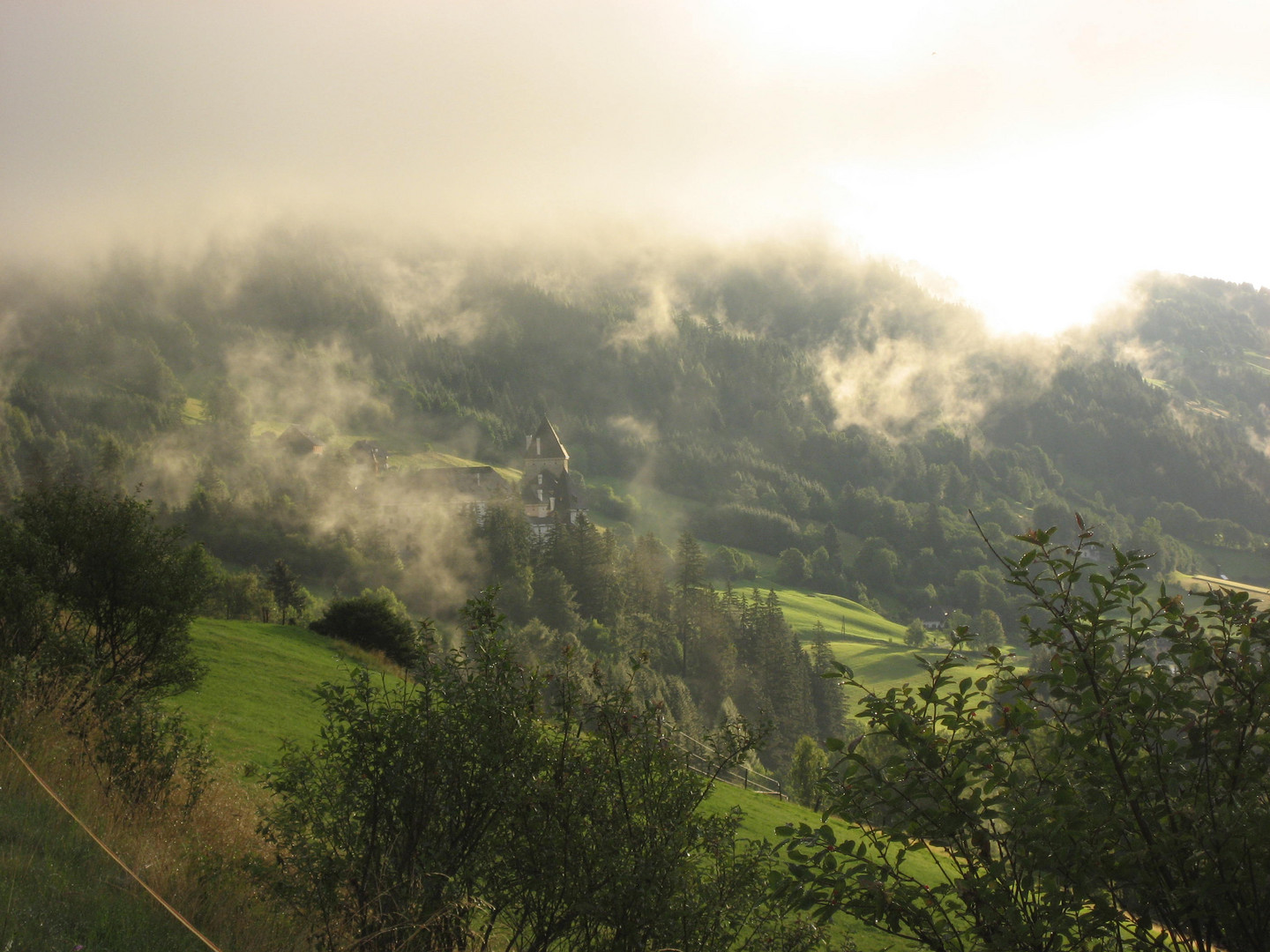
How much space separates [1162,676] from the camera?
4.77 metres

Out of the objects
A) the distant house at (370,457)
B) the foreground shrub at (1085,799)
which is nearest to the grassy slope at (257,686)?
the foreground shrub at (1085,799)

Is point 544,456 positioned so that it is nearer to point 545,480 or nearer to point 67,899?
point 545,480

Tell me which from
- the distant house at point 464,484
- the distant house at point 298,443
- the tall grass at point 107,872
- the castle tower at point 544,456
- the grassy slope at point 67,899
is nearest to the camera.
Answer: the grassy slope at point 67,899

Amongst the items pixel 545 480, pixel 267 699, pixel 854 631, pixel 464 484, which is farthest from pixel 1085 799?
pixel 854 631

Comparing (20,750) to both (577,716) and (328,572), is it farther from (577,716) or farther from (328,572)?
(328,572)

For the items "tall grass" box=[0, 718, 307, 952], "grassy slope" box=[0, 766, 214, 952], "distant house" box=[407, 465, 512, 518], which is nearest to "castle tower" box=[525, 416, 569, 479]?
"distant house" box=[407, 465, 512, 518]

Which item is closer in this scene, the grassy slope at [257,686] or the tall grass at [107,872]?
the tall grass at [107,872]

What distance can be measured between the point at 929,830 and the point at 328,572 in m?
87.0

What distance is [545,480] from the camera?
5162 inches

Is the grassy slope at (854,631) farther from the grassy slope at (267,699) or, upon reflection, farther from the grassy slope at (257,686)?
the grassy slope at (257,686)

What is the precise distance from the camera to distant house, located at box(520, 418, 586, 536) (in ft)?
417

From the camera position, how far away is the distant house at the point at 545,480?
127125 millimetres

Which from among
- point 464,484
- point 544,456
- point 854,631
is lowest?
point 854,631

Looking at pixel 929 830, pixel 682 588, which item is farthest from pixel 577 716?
pixel 682 588
